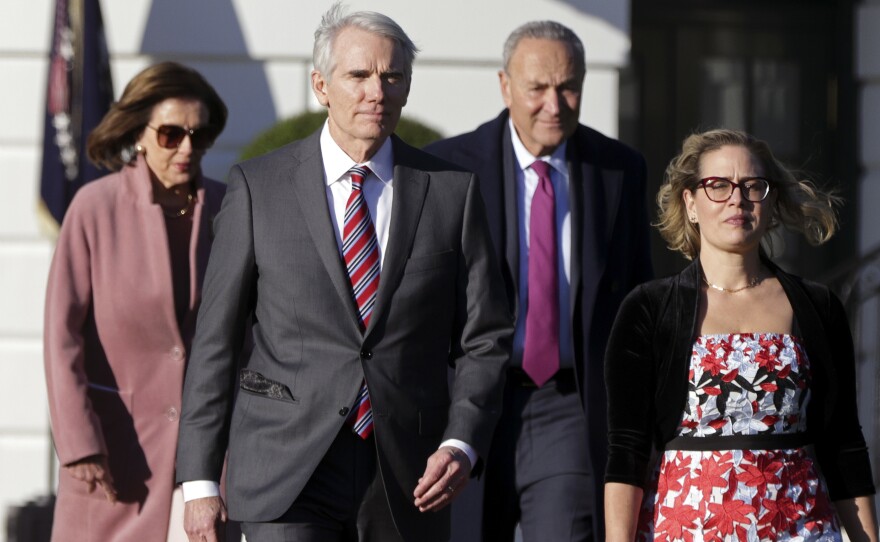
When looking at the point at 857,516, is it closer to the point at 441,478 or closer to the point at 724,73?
the point at 441,478

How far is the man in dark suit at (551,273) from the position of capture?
522cm

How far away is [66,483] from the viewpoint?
5.60 metres

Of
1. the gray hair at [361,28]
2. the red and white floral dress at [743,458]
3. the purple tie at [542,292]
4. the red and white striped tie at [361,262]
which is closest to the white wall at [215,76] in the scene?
the purple tie at [542,292]

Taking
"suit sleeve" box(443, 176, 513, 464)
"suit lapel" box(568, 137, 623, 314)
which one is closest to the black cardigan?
"suit sleeve" box(443, 176, 513, 464)

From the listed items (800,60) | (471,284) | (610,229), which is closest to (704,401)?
(471,284)

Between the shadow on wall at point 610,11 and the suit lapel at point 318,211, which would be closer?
the suit lapel at point 318,211

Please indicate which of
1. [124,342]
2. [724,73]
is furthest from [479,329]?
[724,73]

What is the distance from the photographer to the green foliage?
24.6 feet

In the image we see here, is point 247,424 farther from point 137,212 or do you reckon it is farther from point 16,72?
point 16,72

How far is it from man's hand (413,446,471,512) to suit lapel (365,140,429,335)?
1.20 ft

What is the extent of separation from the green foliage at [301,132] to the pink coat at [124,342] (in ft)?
6.58

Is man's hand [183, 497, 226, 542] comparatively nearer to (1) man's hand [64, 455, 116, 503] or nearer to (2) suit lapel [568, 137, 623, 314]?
(1) man's hand [64, 455, 116, 503]

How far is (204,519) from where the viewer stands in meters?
4.09

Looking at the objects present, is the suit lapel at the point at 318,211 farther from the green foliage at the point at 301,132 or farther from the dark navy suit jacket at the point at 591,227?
the green foliage at the point at 301,132
